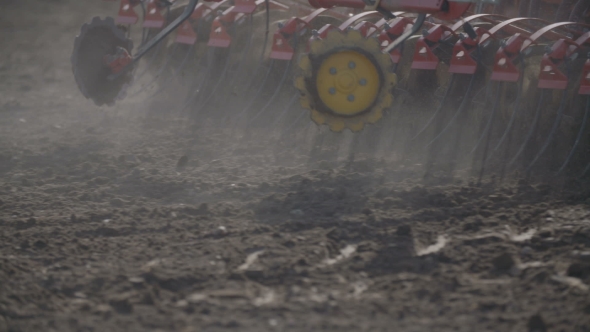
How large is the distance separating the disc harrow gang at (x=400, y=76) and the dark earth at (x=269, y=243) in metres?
0.55

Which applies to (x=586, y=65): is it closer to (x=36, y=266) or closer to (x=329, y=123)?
(x=329, y=123)

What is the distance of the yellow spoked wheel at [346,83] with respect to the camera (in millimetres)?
5086

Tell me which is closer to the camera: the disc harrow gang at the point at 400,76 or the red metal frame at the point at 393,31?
the disc harrow gang at the point at 400,76

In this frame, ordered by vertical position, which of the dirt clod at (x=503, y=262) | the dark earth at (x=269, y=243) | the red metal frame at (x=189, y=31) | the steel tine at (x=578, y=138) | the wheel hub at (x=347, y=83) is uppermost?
the red metal frame at (x=189, y=31)

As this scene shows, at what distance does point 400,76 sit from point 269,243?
10.2 ft

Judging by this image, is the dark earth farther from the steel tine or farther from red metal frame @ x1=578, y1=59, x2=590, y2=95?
red metal frame @ x1=578, y1=59, x2=590, y2=95

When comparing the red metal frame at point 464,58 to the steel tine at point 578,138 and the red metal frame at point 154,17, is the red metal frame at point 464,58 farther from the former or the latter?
the red metal frame at point 154,17

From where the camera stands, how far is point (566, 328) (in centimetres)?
288

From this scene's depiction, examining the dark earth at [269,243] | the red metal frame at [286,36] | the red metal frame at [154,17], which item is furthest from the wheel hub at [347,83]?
the red metal frame at [154,17]

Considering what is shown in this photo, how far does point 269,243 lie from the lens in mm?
3826

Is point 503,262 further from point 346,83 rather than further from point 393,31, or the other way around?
point 393,31

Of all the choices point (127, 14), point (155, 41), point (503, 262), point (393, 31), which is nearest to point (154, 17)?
point (127, 14)

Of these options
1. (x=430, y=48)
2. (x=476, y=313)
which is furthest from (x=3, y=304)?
(x=430, y=48)

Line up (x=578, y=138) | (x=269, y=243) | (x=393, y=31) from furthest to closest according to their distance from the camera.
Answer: (x=393, y=31) → (x=578, y=138) → (x=269, y=243)
